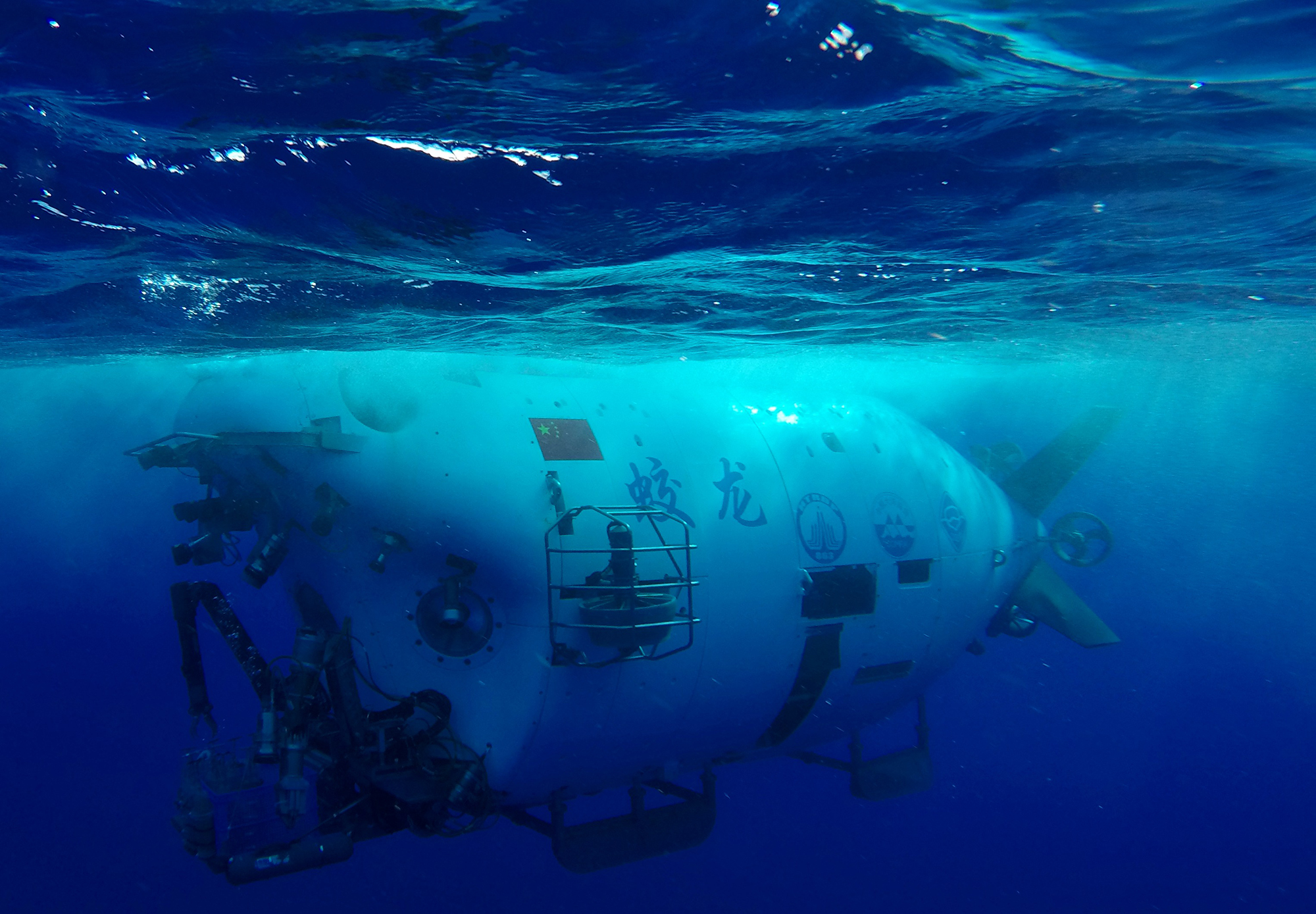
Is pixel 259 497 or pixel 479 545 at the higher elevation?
pixel 259 497

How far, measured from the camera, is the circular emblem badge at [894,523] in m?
6.59

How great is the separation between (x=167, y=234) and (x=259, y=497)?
8.32 feet

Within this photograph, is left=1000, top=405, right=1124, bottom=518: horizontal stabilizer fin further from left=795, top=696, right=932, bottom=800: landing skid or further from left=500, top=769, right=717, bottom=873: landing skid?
left=500, top=769, right=717, bottom=873: landing skid

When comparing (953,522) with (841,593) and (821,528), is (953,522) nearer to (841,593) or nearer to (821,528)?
(841,593)

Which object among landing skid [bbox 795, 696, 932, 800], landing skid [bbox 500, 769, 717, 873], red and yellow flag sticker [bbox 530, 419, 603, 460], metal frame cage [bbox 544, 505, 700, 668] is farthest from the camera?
landing skid [bbox 795, 696, 932, 800]

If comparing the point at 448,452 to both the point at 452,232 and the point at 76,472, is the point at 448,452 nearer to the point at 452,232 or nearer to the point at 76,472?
the point at 452,232

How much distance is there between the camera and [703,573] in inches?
215

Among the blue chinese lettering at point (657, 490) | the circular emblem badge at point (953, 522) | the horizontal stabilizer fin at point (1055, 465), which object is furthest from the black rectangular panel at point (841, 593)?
the horizontal stabilizer fin at point (1055, 465)

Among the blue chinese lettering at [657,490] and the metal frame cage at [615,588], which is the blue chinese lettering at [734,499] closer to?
the blue chinese lettering at [657,490]

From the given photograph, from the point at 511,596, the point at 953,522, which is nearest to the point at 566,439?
the point at 511,596

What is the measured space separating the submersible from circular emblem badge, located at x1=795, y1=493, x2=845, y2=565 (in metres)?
0.03

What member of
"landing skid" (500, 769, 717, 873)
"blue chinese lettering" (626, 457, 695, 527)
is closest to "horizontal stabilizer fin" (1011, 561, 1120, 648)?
"landing skid" (500, 769, 717, 873)

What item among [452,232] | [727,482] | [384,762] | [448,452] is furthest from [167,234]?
[727,482]

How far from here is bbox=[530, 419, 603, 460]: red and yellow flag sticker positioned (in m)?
5.40
